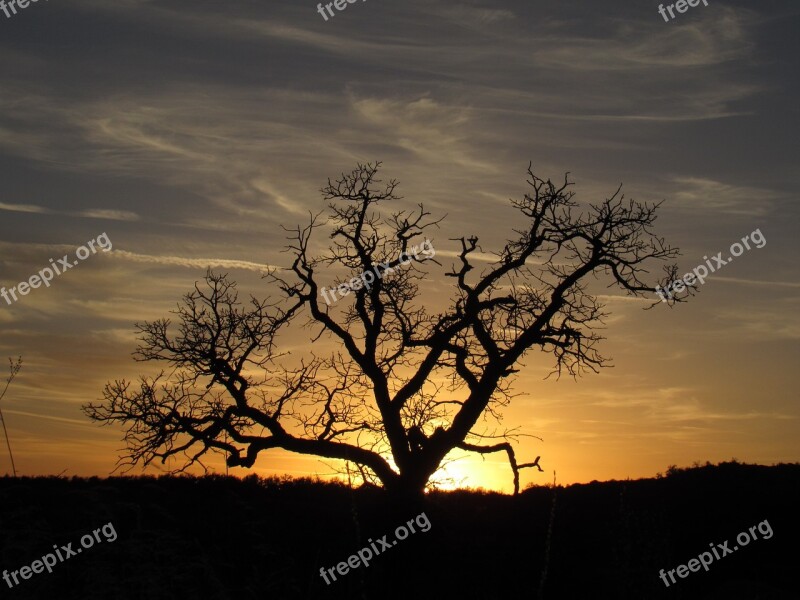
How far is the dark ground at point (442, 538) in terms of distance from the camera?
7.93 metres

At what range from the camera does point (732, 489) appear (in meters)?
21.4

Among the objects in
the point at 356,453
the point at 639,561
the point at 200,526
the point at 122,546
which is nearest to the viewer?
the point at 122,546

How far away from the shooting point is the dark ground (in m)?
7.93

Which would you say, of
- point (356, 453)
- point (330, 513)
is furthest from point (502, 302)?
point (330, 513)

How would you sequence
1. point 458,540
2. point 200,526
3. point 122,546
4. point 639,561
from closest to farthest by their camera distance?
point 122,546 < point 639,561 < point 200,526 < point 458,540

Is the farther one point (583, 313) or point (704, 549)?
point (583, 313)

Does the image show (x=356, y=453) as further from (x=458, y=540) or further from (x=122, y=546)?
(x=122, y=546)

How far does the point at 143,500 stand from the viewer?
19766 millimetres

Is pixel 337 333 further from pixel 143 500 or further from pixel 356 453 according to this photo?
pixel 143 500

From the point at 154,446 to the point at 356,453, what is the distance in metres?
5.47

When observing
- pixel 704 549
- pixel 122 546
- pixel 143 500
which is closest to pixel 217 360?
pixel 143 500

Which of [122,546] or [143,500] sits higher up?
[143,500]

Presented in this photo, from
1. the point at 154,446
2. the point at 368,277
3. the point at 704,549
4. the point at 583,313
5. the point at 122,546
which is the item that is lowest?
the point at 704,549

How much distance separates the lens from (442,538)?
62.3 feet
